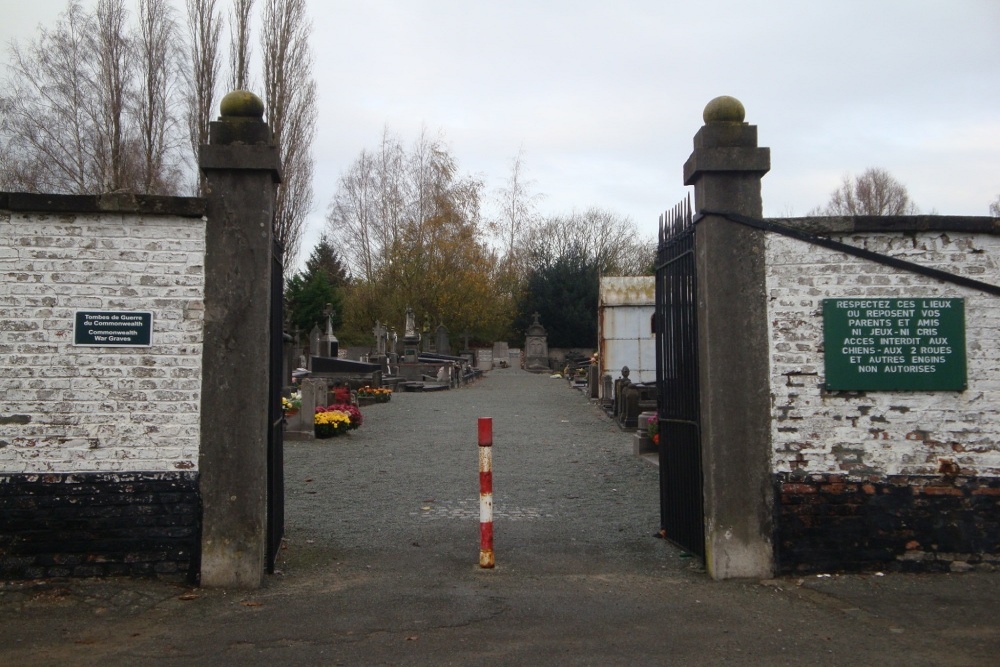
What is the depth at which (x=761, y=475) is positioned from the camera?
245 inches

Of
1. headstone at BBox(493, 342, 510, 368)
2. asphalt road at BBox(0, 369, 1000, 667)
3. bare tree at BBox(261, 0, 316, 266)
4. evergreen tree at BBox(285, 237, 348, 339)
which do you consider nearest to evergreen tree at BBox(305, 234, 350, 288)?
evergreen tree at BBox(285, 237, 348, 339)

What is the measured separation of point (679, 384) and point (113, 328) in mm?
4099

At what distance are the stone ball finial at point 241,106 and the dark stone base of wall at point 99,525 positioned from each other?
8.11ft

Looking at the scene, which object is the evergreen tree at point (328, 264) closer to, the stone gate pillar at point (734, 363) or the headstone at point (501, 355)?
the headstone at point (501, 355)

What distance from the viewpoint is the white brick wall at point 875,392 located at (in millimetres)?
6219

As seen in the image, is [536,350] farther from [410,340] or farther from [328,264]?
Answer: [328,264]

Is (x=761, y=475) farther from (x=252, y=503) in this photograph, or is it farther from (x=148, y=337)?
(x=148, y=337)

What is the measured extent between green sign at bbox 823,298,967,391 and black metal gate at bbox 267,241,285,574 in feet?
12.8

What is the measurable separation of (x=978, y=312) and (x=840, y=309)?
3.22ft

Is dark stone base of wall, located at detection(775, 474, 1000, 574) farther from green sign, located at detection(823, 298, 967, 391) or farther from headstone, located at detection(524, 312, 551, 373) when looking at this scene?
headstone, located at detection(524, 312, 551, 373)

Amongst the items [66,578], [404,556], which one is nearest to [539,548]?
[404,556]

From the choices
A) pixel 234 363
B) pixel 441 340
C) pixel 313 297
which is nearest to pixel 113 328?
pixel 234 363

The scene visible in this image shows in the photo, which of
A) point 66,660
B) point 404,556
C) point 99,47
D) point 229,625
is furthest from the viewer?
A: point 99,47

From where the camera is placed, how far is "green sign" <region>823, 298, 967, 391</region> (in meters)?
6.23
